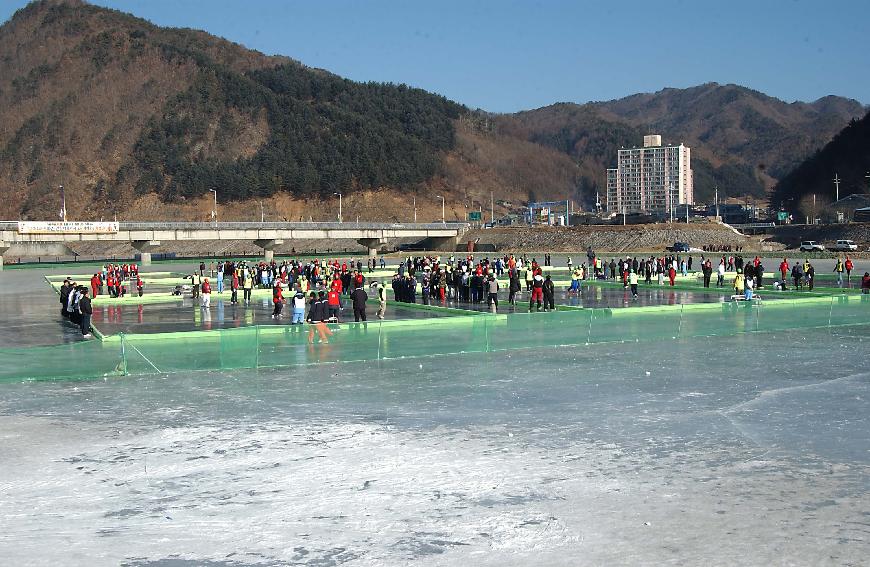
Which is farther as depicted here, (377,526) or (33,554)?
(377,526)

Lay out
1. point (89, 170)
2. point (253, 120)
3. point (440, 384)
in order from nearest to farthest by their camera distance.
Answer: point (440, 384) < point (89, 170) < point (253, 120)

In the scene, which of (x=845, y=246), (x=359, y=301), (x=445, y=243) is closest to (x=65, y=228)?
(x=445, y=243)

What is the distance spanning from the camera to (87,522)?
9.20 metres

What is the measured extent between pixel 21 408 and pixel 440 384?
22.7ft

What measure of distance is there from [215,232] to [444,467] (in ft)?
293

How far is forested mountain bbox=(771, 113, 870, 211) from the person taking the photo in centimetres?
14775

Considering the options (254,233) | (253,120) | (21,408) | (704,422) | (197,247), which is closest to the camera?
(704,422)

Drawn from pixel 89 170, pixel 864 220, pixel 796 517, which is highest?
pixel 89 170

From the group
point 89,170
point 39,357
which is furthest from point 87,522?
point 89,170

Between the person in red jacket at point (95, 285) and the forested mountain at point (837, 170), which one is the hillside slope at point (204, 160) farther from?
the person in red jacket at point (95, 285)

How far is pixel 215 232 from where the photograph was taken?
319ft

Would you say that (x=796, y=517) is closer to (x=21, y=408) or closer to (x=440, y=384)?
(x=440, y=384)

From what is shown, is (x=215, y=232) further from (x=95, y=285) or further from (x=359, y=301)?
(x=359, y=301)

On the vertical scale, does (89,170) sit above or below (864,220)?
above
